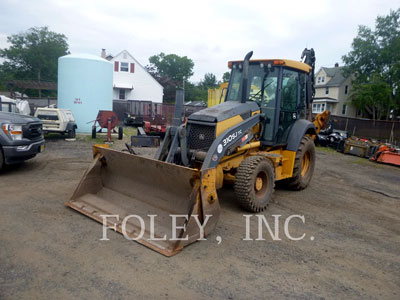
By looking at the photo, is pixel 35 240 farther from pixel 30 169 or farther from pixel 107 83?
pixel 107 83

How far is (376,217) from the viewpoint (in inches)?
240

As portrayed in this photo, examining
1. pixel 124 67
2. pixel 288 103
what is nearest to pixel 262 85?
pixel 288 103

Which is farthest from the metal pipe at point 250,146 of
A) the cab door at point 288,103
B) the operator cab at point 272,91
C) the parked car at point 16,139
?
the parked car at point 16,139

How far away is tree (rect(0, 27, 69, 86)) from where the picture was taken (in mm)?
50938

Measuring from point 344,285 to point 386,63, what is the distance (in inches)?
1490

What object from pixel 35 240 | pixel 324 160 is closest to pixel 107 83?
pixel 324 160

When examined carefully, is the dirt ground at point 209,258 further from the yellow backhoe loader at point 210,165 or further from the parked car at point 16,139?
the parked car at point 16,139

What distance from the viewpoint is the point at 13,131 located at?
7320 millimetres

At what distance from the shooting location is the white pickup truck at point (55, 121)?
14.1 metres

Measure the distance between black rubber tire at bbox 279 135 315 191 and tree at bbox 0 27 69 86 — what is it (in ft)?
171

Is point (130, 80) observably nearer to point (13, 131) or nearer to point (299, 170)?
point (13, 131)

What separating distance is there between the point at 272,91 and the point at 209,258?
375cm

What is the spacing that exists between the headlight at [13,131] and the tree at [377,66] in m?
33.3

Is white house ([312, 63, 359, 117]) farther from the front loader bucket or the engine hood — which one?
the front loader bucket
